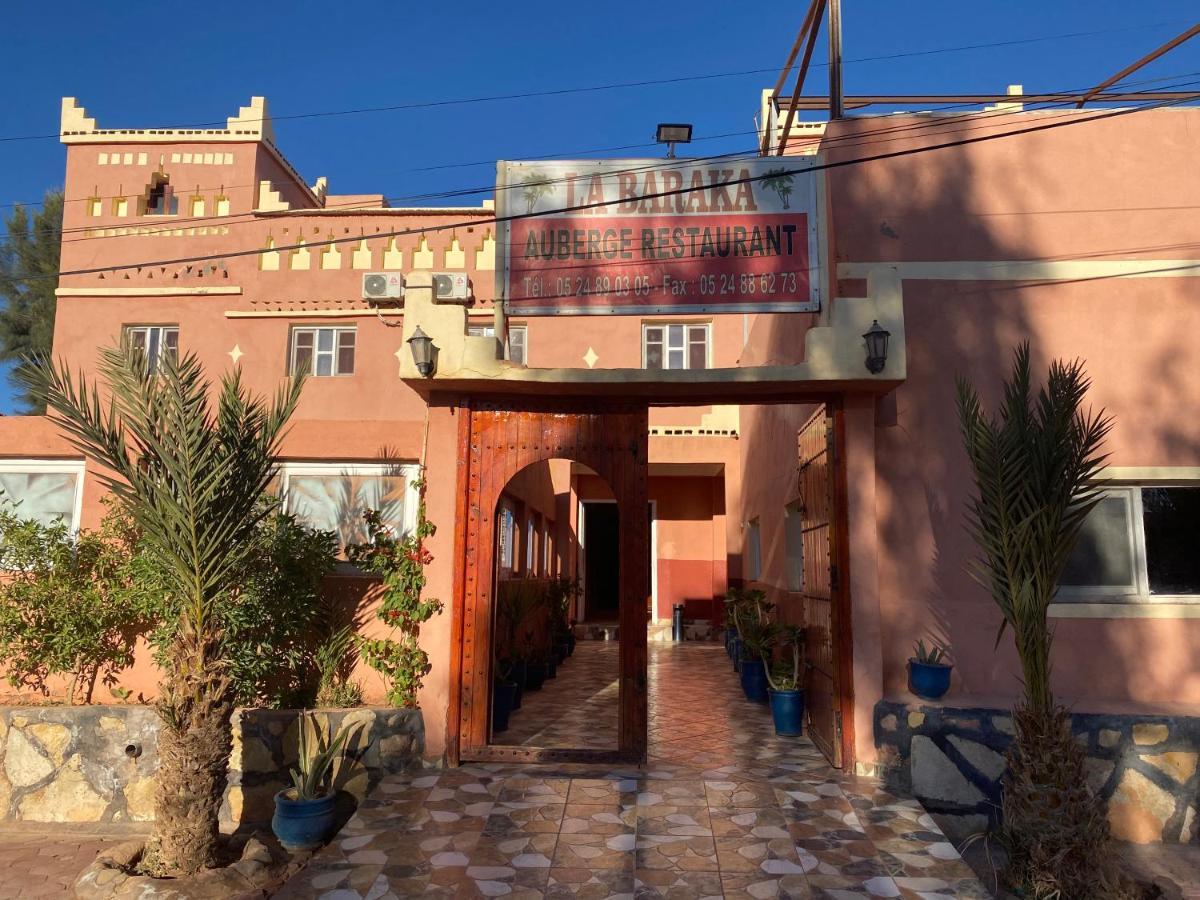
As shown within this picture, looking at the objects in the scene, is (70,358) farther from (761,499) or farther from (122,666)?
(761,499)

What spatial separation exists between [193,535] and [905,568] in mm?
5220

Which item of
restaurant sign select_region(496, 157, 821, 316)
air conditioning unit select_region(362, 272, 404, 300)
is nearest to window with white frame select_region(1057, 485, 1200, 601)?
restaurant sign select_region(496, 157, 821, 316)

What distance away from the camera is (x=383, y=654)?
6.90 metres

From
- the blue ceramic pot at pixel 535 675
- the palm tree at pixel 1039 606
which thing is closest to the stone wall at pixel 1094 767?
the palm tree at pixel 1039 606

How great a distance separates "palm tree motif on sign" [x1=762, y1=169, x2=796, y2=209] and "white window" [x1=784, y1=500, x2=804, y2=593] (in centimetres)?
396

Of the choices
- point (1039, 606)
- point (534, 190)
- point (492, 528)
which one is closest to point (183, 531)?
point (492, 528)

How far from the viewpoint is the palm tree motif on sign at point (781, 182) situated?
285 inches

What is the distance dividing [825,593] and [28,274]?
24990mm

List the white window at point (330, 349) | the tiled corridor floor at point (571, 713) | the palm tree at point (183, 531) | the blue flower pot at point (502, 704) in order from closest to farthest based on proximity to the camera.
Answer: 1. the palm tree at point (183, 531)
2. the tiled corridor floor at point (571, 713)
3. the blue flower pot at point (502, 704)
4. the white window at point (330, 349)

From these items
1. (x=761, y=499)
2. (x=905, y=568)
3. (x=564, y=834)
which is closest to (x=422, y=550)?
(x=564, y=834)

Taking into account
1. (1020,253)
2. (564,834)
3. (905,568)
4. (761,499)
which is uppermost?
(1020,253)

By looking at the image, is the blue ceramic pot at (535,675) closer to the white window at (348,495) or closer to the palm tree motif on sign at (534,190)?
the white window at (348,495)

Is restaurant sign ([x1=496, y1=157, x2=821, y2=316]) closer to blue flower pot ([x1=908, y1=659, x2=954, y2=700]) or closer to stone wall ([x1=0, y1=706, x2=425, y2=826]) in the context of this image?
blue flower pot ([x1=908, y1=659, x2=954, y2=700])

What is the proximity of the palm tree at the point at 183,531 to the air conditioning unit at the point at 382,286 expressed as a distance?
7.16 meters
